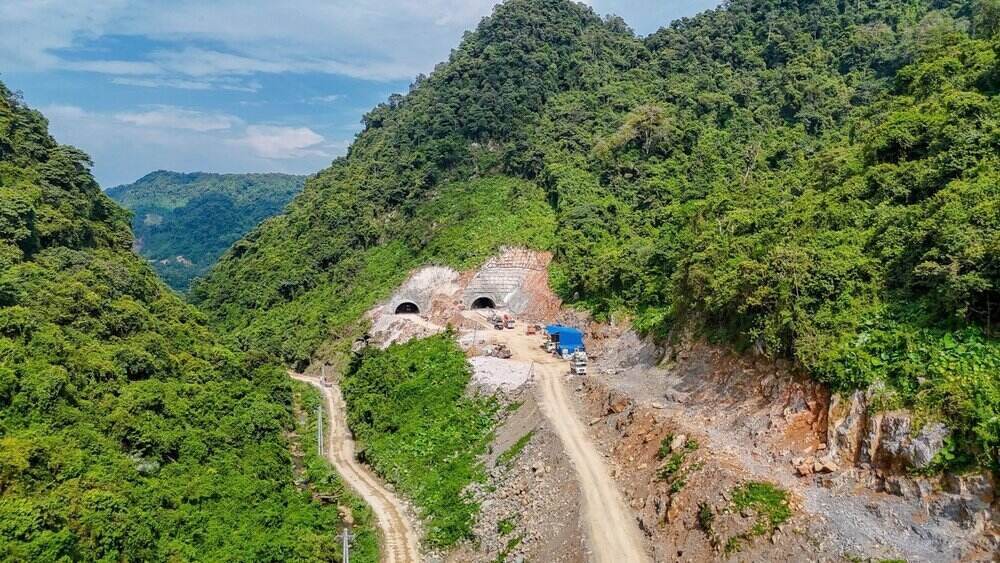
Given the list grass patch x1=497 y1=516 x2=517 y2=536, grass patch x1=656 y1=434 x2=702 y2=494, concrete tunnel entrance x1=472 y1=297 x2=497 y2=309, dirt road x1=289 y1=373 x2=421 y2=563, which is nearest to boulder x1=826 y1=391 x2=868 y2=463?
grass patch x1=656 y1=434 x2=702 y2=494

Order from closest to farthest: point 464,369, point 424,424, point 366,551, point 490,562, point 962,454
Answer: point 962,454 → point 490,562 → point 366,551 → point 424,424 → point 464,369

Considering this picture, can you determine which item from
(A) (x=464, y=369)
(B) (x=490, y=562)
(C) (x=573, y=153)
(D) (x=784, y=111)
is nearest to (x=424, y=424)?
(A) (x=464, y=369)

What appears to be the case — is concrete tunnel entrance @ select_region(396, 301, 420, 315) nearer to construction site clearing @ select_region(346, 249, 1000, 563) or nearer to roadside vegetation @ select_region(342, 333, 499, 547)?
roadside vegetation @ select_region(342, 333, 499, 547)

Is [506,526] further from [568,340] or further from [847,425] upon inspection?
[568,340]

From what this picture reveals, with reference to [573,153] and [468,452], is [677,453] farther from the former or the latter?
[573,153]

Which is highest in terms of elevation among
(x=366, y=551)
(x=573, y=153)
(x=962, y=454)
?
(x=573, y=153)
